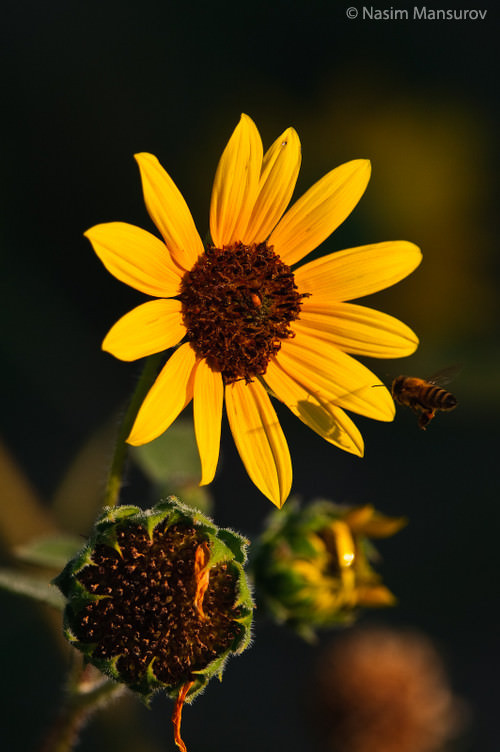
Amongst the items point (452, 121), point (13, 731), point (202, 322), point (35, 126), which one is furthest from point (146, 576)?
point (452, 121)

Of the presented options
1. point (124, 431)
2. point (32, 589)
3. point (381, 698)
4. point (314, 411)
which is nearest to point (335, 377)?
point (314, 411)

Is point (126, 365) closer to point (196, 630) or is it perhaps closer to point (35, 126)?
point (35, 126)

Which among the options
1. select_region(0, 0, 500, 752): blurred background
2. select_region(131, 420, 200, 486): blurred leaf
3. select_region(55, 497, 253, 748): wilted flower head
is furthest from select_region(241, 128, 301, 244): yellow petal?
select_region(0, 0, 500, 752): blurred background

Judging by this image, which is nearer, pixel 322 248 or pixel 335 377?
pixel 335 377

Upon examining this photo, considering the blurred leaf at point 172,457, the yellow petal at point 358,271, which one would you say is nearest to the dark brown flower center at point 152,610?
the yellow petal at point 358,271

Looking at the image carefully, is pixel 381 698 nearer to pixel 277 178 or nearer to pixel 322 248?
pixel 322 248

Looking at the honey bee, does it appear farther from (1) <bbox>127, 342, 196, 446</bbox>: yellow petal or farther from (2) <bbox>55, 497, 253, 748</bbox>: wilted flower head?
(2) <bbox>55, 497, 253, 748</bbox>: wilted flower head
